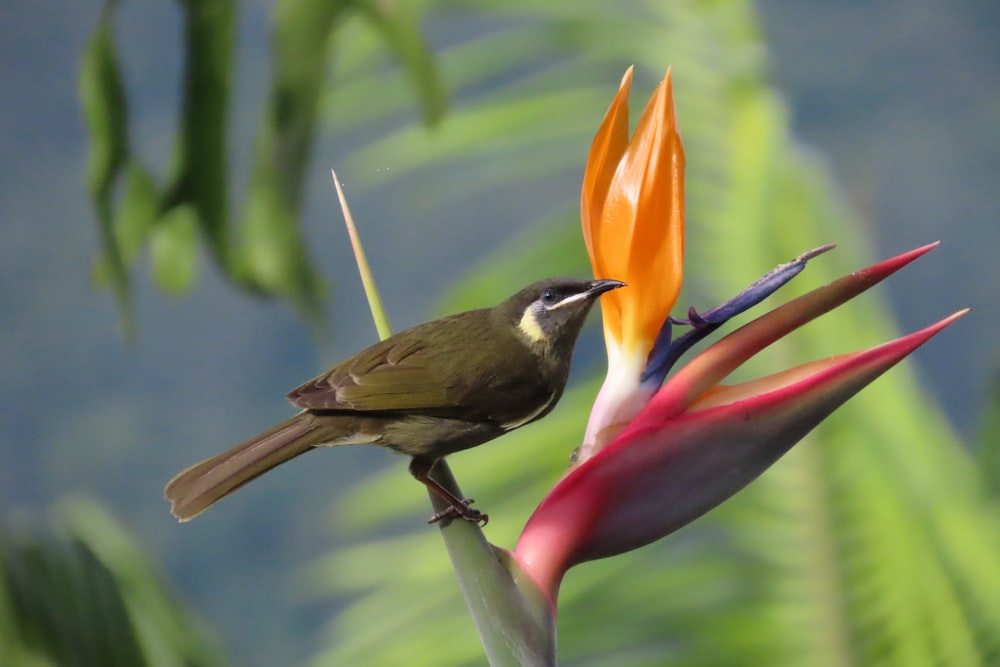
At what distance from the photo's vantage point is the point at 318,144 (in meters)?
1.21

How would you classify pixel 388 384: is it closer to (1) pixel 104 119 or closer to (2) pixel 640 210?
(2) pixel 640 210

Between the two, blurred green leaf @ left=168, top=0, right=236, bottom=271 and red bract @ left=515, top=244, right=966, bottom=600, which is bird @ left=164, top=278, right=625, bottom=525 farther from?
blurred green leaf @ left=168, top=0, right=236, bottom=271

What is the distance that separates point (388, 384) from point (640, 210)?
15 centimetres

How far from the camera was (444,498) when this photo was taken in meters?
0.49

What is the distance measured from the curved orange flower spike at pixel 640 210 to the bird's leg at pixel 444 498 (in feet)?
0.36

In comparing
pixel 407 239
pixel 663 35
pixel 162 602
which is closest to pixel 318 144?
pixel 407 239

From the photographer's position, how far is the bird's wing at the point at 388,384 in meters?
0.48

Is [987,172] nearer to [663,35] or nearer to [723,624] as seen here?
[663,35]

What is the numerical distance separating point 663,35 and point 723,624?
27.2 inches

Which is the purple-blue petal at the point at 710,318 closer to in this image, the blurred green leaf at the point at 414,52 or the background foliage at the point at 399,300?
the background foliage at the point at 399,300

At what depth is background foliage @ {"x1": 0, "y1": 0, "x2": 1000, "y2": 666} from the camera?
111 centimetres

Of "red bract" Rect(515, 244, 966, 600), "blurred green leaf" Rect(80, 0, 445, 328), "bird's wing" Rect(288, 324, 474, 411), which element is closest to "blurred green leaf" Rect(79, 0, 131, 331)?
"blurred green leaf" Rect(80, 0, 445, 328)

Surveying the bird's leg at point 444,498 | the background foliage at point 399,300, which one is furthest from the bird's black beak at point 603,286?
the background foliage at point 399,300

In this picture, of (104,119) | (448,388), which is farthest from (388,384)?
(104,119)
